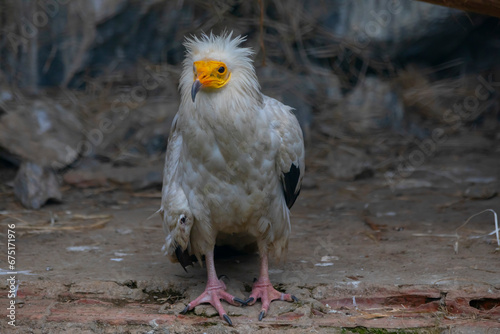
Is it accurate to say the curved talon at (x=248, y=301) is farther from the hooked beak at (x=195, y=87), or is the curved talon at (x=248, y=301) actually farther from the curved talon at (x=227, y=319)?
the hooked beak at (x=195, y=87)

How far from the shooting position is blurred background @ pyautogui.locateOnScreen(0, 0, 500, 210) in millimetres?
7766

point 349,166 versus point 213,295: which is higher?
point 349,166

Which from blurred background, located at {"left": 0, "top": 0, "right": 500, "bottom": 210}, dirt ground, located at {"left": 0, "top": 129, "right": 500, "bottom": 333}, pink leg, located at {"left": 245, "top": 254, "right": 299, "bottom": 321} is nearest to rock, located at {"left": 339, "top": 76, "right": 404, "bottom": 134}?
blurred background, located at {"left": 0, "top": 0, "right": 500, "bottom": 210}

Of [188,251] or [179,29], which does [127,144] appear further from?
[188,251]

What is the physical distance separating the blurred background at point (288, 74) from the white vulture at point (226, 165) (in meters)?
3.33

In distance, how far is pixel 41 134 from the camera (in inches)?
289

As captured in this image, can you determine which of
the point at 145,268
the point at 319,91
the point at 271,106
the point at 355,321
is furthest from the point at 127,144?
the point at 355,321

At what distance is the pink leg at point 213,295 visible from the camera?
3943mm

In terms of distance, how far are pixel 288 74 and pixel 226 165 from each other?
497cm

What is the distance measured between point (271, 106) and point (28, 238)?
2.45m

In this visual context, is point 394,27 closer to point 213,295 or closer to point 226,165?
point 226,165

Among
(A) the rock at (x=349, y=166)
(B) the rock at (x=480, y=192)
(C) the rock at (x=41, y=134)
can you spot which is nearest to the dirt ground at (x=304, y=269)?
(B) the rock at (x=480, y=192)

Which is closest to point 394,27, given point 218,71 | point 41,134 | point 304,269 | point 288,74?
point 288,74

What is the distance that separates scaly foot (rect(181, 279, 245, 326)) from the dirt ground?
0.14ft
